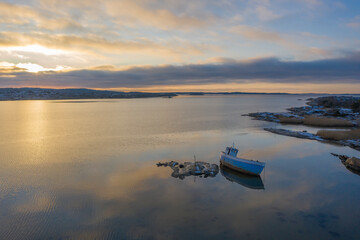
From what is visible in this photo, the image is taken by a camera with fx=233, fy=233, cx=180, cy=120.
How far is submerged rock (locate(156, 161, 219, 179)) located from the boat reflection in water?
Result: 1.05 meters

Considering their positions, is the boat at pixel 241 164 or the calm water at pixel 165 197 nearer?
the calm water at pixel 165 197

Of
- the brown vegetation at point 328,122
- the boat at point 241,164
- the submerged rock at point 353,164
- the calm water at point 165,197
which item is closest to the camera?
the calm water at point 165,197

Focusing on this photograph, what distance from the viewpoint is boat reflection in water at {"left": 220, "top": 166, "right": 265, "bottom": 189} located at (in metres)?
21.0

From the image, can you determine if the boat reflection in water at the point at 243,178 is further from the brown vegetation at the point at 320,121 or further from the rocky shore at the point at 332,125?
the brown vegetation at the point at 320,121

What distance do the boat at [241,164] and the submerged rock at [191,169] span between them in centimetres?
123

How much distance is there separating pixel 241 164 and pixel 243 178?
1479 mm

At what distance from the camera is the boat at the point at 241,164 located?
22625 mm

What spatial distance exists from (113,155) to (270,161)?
63.1ft

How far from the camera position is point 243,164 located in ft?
76.7

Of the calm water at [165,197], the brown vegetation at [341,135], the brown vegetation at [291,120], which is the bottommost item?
the brown vegetation at [291,120]

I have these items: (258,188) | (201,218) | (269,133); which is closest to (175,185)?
(201,218)

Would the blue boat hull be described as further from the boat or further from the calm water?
the calm water

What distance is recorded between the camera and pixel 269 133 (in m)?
45.4

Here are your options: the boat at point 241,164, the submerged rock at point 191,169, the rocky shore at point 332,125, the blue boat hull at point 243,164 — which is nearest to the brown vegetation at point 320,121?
the rocky shore at point 332,125
